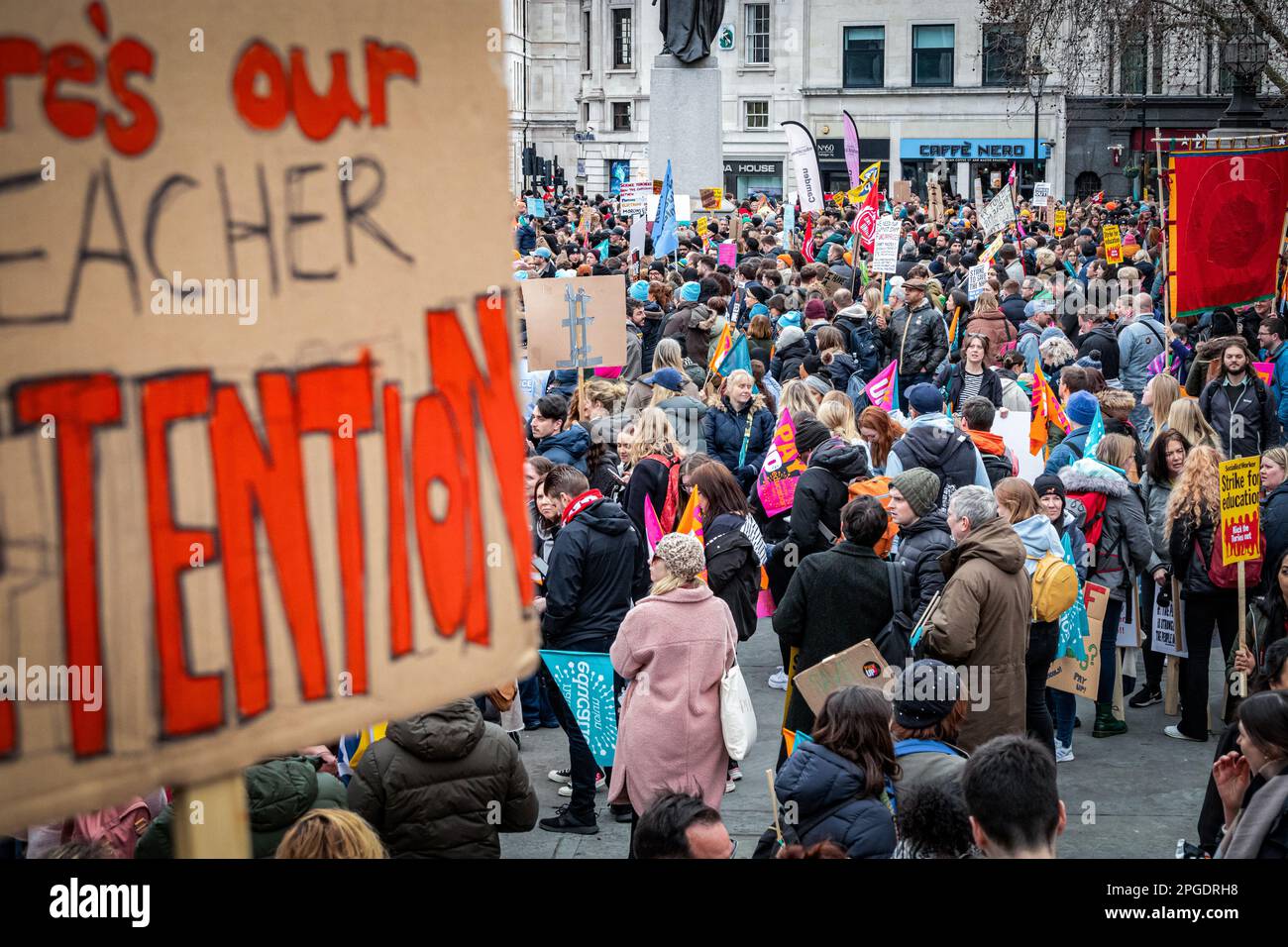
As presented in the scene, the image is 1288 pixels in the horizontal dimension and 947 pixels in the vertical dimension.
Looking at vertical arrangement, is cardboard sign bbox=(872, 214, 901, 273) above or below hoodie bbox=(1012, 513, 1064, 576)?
above

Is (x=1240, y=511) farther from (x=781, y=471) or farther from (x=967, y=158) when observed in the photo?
(x=967, y=158)

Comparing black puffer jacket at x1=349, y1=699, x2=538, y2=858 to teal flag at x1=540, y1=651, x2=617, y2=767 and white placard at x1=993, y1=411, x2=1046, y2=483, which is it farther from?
white placard at x1=993, y1=411, x2=1046, y2=483

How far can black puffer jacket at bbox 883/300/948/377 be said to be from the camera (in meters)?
12.9

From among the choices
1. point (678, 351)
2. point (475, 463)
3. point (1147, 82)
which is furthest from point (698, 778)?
point (1147, 82)

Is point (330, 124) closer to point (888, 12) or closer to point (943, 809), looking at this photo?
point (943, 809)

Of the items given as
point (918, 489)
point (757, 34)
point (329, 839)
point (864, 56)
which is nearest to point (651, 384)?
point (918, 489)

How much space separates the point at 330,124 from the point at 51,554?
71 centimetres

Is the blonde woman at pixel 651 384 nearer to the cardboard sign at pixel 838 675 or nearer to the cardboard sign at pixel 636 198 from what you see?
the cardboard sign at pixel 838 675

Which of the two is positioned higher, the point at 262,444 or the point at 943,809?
the point at 262,444

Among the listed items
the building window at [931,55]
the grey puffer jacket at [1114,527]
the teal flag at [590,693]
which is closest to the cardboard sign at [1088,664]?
the grey puffer jacket at [1114,527]

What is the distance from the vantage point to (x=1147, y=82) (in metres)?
51.8

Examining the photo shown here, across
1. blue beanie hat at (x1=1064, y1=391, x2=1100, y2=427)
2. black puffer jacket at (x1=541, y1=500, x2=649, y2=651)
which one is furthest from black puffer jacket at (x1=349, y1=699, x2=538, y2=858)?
blue beanie hat at (x1=1064, y1=391, x2=1100, y2=427)

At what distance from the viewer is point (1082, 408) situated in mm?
9172

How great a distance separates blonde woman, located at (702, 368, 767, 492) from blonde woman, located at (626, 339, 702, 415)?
340 millimetres
